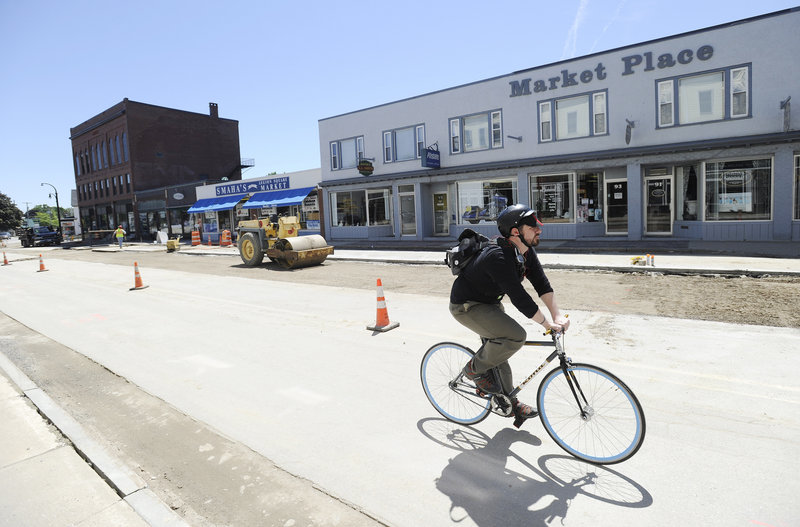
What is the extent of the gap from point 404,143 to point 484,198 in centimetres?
569

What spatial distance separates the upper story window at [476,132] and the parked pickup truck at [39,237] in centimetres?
4428

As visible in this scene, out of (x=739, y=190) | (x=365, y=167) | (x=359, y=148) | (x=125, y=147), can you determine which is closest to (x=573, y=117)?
(x=739, y=190)

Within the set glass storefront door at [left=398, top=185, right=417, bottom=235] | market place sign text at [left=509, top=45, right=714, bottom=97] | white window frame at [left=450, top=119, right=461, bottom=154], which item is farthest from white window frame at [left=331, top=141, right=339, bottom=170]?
market place sign text at [left=509, top=45, right=714, bottom=97]

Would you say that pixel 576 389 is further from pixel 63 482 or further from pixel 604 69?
pixel 604 69

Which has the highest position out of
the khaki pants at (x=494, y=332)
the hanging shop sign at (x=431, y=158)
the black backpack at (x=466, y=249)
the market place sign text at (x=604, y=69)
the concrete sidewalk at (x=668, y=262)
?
the market place sign text at (x=604, y=69)

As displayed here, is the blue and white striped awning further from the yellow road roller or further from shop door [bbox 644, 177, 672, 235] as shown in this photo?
shop door [bbox 644, 177, 672, 235]

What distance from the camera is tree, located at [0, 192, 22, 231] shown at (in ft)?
289

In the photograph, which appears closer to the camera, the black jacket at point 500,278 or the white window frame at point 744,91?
the black jacket at point 500,278

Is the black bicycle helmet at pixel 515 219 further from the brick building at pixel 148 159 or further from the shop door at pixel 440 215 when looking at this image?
the brick building at pixel 148 159

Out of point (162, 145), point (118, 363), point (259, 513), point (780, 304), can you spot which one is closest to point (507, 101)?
point (780, 304)

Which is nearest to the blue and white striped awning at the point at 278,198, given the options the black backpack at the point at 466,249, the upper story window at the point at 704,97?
the upper story window at the point at 704,97

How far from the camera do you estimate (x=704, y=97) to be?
1731cm

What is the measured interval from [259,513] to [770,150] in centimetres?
1937

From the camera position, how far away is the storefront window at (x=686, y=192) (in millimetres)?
18297
